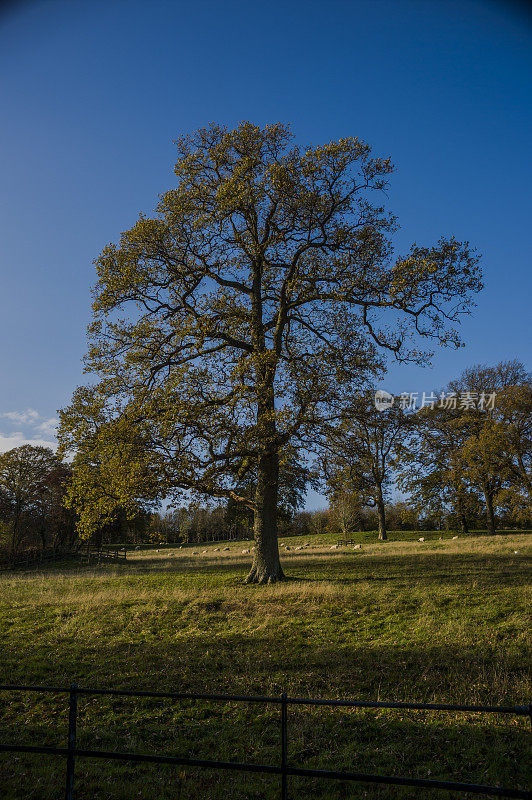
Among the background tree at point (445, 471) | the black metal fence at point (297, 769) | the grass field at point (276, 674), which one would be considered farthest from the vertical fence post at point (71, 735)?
the background tree at point (445, 471)

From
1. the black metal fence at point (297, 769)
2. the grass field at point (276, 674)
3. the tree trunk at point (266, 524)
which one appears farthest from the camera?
the tree trunk at point (266, 524)

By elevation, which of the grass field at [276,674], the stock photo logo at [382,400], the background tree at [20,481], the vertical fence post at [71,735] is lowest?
the grass field at [276,674]

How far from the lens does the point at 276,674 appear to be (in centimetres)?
900

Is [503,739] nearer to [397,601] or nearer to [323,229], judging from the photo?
[397,601]

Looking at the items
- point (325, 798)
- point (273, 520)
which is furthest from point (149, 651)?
point (273, 520)

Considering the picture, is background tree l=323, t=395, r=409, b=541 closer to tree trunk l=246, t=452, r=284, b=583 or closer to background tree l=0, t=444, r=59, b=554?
tree trunk l=246, t=452, r=284, b=583

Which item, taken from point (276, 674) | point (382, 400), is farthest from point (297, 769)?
point (382, 400)

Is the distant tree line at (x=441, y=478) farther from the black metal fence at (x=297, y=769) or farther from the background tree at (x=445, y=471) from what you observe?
the black metal fence at (x=297, y=769)

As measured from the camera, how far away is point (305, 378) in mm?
16844

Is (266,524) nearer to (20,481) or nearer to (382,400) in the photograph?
(382,400)

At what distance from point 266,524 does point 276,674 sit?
9261mm

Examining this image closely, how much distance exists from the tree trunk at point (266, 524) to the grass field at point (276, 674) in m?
1.39

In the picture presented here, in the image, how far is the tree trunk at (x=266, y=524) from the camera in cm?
1802

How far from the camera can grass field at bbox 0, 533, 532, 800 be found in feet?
20.0
